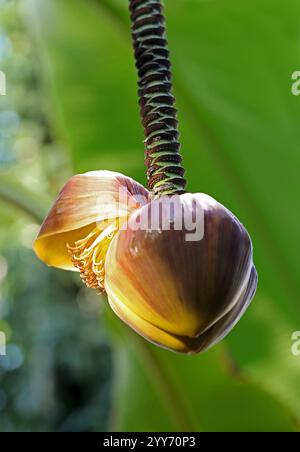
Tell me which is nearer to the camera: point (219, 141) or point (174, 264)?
point (174, 264)

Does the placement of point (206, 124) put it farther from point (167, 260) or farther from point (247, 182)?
point (167, 260)

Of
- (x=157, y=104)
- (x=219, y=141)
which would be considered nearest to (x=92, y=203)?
(x=157, y=104)

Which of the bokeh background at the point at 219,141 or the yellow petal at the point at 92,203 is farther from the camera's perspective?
the bokeh background at the point at 219,141

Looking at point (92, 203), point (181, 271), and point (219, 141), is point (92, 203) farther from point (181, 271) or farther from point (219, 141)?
point (219, 141)

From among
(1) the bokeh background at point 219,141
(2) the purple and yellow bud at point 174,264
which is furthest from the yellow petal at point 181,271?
(1) the bokeh background at point 219,141

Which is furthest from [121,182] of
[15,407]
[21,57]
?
[15,407]

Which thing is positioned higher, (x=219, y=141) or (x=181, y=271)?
(x=219, y=141)

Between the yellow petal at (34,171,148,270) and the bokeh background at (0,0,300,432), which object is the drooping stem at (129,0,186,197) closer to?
the yellow petal at (34,171,148,270)

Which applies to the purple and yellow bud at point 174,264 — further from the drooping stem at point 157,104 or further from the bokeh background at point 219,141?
the bokeh background at point 219,141
